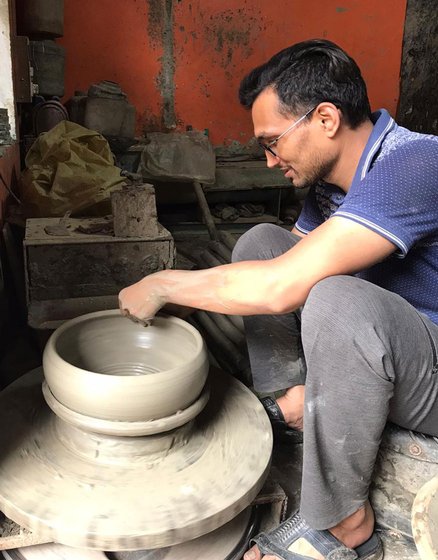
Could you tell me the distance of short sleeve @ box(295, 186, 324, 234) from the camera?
1962 millimetres

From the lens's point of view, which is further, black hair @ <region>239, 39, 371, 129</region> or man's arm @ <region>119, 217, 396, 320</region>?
black hair @ <region>239, 39, 371, 129</region>

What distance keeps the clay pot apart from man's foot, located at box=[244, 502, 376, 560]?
0.44m

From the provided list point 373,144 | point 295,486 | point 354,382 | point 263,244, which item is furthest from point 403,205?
point 295,486

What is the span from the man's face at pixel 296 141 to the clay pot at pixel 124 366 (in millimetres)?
589

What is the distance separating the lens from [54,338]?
4.90 ft

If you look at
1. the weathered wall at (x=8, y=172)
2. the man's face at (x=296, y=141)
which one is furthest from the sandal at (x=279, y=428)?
the weathered wall at (x=8, y=172)

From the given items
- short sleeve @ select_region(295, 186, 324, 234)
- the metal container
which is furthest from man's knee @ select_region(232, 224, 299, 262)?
the metal container

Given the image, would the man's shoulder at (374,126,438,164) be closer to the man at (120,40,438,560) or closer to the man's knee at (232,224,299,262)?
the man at (120,40,438,560)

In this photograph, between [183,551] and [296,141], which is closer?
[183,551]

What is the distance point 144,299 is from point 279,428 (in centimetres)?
71

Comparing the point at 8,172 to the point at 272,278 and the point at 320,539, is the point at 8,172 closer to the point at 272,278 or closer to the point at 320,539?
the point at 272,278

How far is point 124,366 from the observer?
5.57 ft

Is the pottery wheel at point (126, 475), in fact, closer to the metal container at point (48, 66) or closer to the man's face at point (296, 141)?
the man's face at point (296, 141)

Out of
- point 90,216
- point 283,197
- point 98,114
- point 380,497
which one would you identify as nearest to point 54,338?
point 380,497
